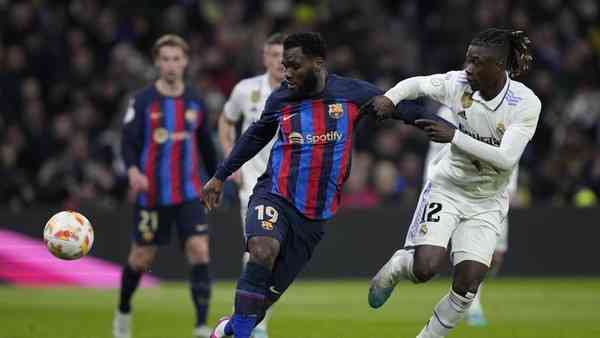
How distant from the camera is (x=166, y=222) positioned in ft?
36.4

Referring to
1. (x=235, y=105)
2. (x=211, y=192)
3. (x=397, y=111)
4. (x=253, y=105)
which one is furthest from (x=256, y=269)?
(x=235, y=105)

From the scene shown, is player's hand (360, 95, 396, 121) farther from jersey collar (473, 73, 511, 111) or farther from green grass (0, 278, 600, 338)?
green grass (0, 278, 600, 338)

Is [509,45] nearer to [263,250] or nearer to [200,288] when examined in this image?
[263,250]

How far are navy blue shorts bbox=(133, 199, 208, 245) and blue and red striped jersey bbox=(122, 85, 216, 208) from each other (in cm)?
7

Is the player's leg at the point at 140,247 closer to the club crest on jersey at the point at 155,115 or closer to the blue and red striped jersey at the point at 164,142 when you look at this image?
the blue and red striped jersey at the point at 164,142

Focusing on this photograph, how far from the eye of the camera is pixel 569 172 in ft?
59.6

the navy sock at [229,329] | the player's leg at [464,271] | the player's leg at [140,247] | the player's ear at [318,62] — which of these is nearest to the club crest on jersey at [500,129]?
the player's leg at [464,271]

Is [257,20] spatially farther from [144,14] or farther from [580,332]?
[580,332]

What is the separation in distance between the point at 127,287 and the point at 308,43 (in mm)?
3606

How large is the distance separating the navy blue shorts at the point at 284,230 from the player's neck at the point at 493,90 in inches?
55.4

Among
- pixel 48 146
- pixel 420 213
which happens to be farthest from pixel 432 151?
pixel 48 146

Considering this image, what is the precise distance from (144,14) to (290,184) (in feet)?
41.0

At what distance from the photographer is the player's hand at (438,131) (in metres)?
7.87

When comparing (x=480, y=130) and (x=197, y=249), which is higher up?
(x=480, y=130)
